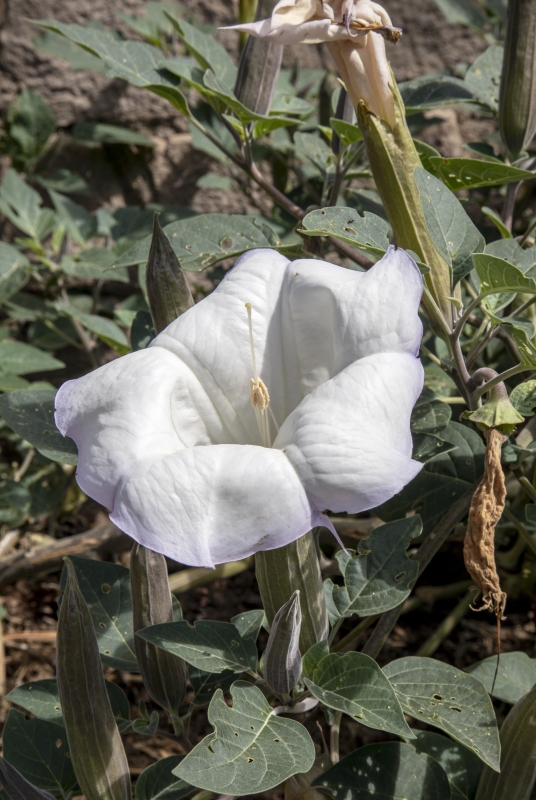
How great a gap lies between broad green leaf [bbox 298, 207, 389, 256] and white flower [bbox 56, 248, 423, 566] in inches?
1.6

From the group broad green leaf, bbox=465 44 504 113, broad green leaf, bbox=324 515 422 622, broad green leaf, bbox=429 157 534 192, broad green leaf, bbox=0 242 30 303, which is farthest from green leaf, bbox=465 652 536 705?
broad green leaf, bbox=0 242 30 303

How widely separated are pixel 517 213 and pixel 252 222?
3.55 feet

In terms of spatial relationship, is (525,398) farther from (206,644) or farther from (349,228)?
(206,644)

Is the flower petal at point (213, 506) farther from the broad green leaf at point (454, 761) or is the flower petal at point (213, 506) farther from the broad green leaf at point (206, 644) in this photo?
the broad green leaf at point (454, 761)

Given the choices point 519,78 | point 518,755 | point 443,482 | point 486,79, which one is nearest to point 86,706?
point 518,755

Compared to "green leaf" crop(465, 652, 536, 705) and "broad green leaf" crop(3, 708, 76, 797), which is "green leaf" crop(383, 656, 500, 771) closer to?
"green leaf" crop(465, 652, 536, 705)

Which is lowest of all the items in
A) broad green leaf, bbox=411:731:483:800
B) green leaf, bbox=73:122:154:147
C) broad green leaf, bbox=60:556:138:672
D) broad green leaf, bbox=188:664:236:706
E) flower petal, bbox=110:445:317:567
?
broad green leaf, bbox=411:731:483:800

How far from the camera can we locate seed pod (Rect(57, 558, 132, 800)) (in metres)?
0.83

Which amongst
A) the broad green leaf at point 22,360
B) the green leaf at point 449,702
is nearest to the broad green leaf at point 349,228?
the green leaf at point 449,702

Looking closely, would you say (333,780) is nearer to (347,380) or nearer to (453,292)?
(347,380)

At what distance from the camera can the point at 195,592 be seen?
1970 mm

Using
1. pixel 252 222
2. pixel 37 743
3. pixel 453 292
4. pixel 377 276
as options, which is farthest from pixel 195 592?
pixel 377 276

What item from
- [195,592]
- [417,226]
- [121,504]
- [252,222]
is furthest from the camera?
[195,592]

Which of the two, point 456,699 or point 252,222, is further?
point 252,222
